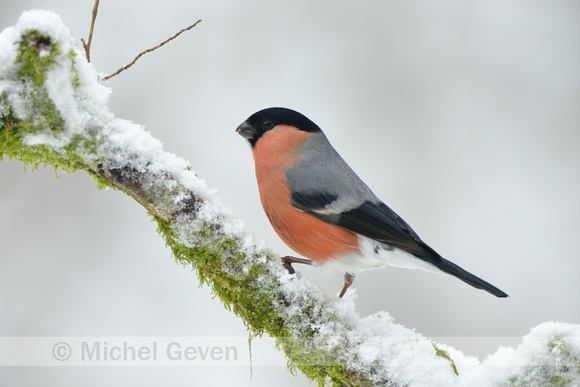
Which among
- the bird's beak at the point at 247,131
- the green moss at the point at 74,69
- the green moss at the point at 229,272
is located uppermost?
the bird's beak at the point at 247,131

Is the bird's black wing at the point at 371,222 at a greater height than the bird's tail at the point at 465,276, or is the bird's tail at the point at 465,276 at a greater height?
the bird's black wing at the point at 371,222

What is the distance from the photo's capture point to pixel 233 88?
14.5 ft

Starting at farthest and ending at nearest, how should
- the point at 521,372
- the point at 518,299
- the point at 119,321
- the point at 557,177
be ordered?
the point at 557,177
the point at 518,299
the point at 119,321
the point at 521,372

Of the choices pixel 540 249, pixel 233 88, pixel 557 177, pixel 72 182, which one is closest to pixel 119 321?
pixel 72 182

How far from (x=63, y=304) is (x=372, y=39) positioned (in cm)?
348

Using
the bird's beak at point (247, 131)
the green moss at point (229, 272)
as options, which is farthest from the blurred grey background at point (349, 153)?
the green moss at point (229, 272)

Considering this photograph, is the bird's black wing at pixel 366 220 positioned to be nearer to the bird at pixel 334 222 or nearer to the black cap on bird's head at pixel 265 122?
the bird at pixel 334 222

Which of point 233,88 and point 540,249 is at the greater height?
point 233,88

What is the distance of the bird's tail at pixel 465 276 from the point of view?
1.98 m

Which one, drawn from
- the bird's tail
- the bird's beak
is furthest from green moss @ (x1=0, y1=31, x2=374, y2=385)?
the bird's beak

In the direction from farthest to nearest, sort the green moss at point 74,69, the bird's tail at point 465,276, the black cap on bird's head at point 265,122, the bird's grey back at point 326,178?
the black cap on bird's head at point 265,122, the bird's grey back at point 326,178, the bird's tail at point 465,276, the green moss at point 74,69

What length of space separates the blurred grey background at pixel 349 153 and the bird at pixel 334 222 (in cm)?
161

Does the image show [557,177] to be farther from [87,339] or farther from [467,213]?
[87,339]

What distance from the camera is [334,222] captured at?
223 centimetres
